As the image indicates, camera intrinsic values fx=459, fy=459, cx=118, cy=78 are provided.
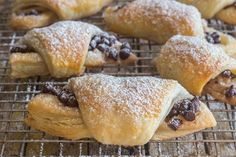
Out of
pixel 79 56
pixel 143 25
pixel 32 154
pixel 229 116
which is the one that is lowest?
pixel 32 154

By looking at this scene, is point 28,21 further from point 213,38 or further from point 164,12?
point 213,38

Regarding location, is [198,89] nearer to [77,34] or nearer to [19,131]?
[77,34]

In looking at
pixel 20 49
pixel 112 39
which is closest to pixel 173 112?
pixel 112 39

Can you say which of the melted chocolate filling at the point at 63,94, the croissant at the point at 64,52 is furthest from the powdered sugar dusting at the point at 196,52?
the melted chocolate filling at the point at 63,94

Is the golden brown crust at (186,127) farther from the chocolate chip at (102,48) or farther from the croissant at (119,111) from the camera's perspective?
the chocolate chip at (102,48)

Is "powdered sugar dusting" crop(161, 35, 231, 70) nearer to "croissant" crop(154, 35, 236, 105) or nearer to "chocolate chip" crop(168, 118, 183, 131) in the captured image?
"croissant" crop(154, 35, 236, 105)

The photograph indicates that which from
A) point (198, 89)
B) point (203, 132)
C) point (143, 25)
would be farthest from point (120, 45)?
point (203, 132)

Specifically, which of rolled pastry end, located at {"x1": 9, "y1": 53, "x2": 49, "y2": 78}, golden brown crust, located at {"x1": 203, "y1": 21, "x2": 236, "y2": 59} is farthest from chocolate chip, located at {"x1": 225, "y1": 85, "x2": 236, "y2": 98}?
rolled pastry end, located at {"x1": 9, "y1": 53, "x2": 49, "y2": 78}
